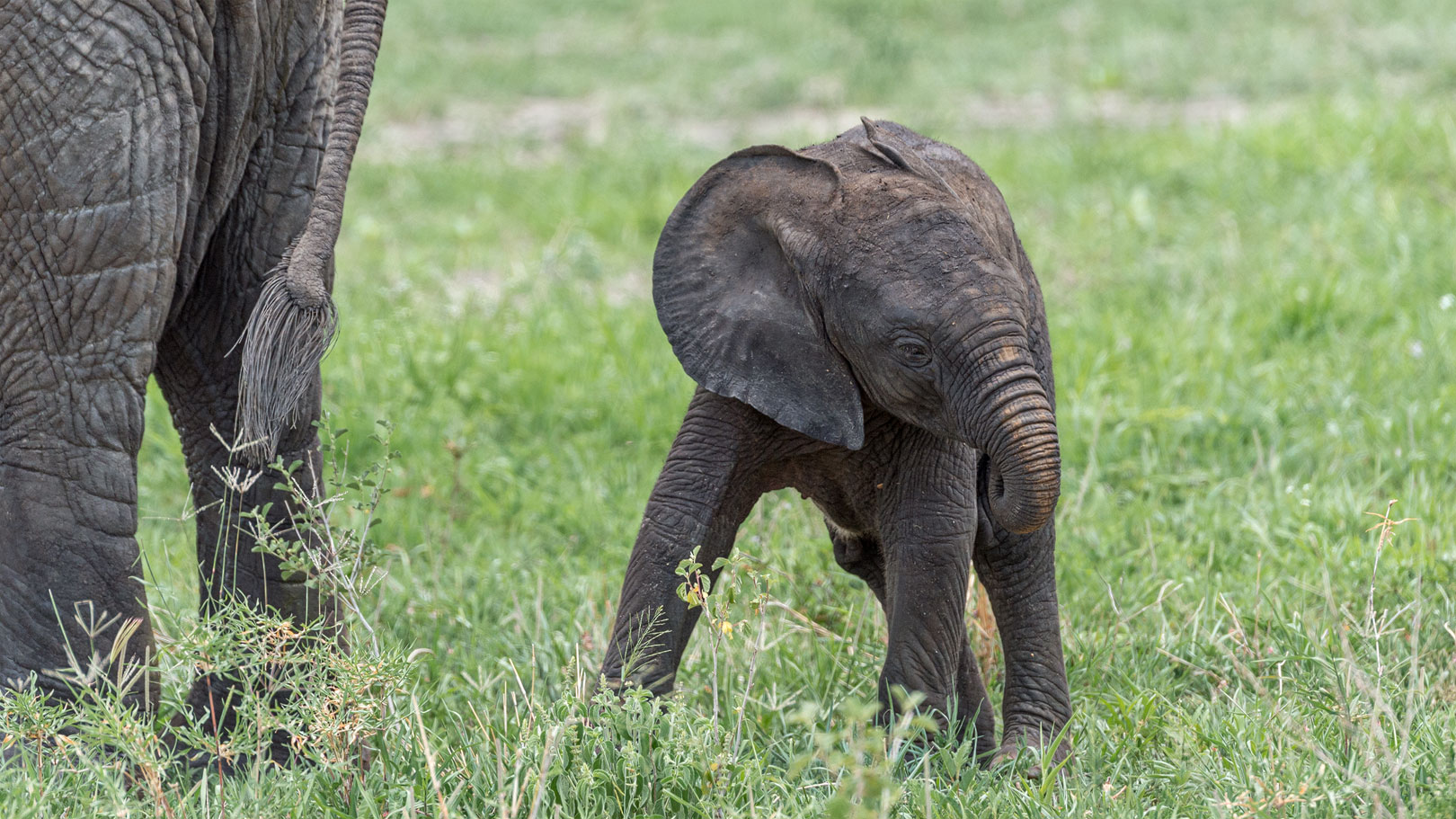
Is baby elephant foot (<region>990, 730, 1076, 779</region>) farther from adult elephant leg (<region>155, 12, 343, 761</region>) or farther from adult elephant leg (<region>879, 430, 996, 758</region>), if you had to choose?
adult elephant leg (<region>155, 12, 343, 761</region>)

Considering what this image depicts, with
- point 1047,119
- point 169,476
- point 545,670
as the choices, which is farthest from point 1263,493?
point 1047,119

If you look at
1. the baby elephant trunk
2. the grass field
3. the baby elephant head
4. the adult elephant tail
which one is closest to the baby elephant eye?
the baby elephant head

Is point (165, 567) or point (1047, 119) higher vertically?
point (1047, 119)

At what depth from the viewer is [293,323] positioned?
320cm

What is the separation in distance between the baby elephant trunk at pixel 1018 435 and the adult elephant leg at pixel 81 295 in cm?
170

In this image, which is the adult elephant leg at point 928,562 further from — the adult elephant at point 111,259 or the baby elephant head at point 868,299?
the adult elephant at point 111,259

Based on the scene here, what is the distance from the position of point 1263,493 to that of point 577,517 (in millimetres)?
2311

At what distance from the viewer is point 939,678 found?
11.4 ft

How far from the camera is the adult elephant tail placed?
10.4 feet

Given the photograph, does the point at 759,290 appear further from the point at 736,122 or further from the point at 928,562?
the point at 736,122

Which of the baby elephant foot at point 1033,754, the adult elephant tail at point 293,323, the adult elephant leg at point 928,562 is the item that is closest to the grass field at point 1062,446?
the baby elephant foot at point 1033,754

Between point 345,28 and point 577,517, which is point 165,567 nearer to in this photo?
point 577,517

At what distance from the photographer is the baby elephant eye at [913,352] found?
10.0 feet

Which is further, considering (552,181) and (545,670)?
(552,181)
